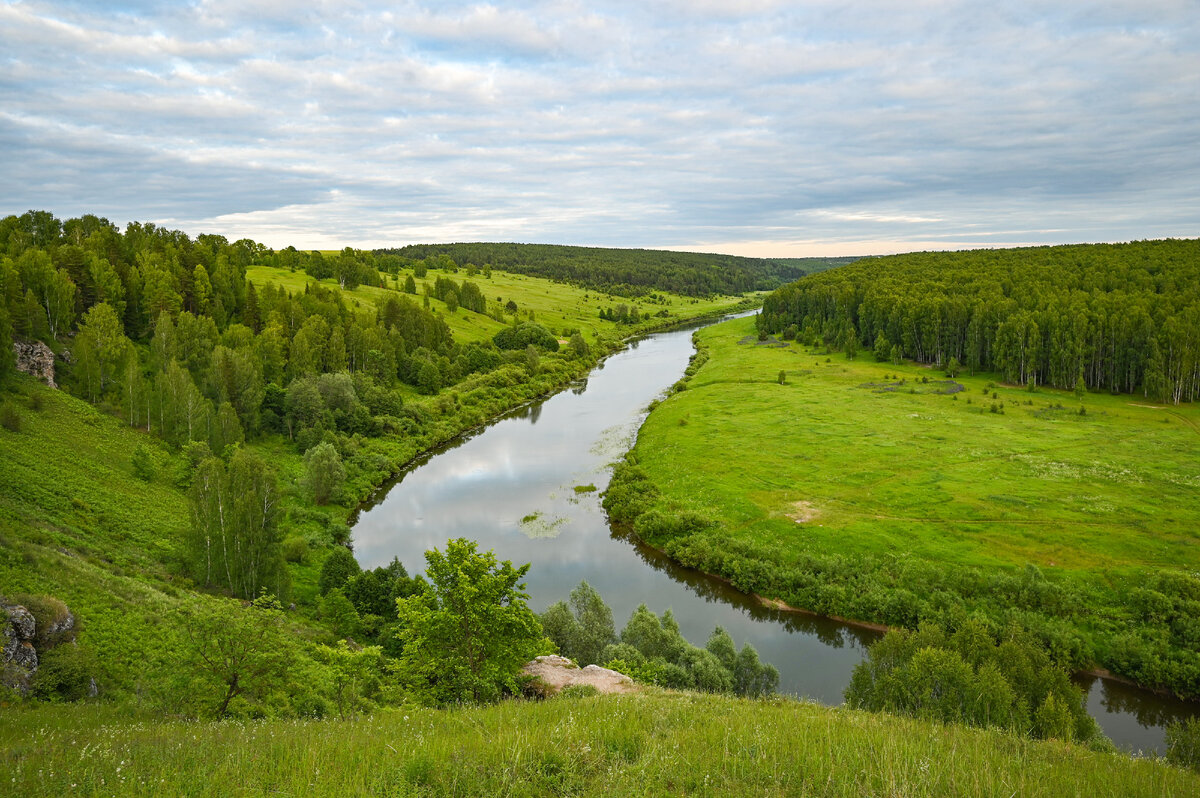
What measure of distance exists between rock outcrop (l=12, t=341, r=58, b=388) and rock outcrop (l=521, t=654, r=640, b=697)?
48760 millimetres

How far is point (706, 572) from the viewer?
38219 millimetres

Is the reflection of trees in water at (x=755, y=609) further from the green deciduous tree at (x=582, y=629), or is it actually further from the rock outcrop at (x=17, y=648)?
the rock outcrop at (x=17, y=648)

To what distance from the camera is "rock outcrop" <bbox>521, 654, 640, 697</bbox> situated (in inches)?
744

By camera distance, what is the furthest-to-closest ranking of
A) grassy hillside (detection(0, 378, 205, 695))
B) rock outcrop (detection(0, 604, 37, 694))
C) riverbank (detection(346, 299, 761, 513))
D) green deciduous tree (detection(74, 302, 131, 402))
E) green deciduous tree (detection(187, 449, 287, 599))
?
riverbank (detection(346, 299, 761, 513)) → green deciduous tree (detection(74, 302, 131, 402)) → green deciduous tree (detection(187, 449, 287, 599)) → grassy hillside (detection(0, 378, 205, 695)) → rock outcrop (detection(0, 604, 37, 694))

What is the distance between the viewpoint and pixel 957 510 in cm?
4134

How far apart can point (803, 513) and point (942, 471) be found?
14.4 metres

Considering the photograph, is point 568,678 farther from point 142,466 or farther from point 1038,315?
Result: point 1038,315

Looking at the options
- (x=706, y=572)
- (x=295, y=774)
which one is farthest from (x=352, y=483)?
(x=295, y=774)

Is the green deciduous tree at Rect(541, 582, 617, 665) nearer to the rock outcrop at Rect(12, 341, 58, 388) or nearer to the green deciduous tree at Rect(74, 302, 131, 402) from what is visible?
the green deciduous tree at Rect(74, 302, 131, 402)

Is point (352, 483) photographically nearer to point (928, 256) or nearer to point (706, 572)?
point (706, 572)

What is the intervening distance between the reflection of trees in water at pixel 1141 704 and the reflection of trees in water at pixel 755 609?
9.19m

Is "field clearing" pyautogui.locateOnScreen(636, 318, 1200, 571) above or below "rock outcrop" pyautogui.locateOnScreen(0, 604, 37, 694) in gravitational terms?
below

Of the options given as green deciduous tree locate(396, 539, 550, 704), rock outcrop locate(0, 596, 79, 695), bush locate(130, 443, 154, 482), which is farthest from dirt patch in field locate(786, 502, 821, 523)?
bush locate(130, 443, 154, 482)

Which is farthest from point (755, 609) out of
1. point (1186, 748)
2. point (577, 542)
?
point (1186, 748)
